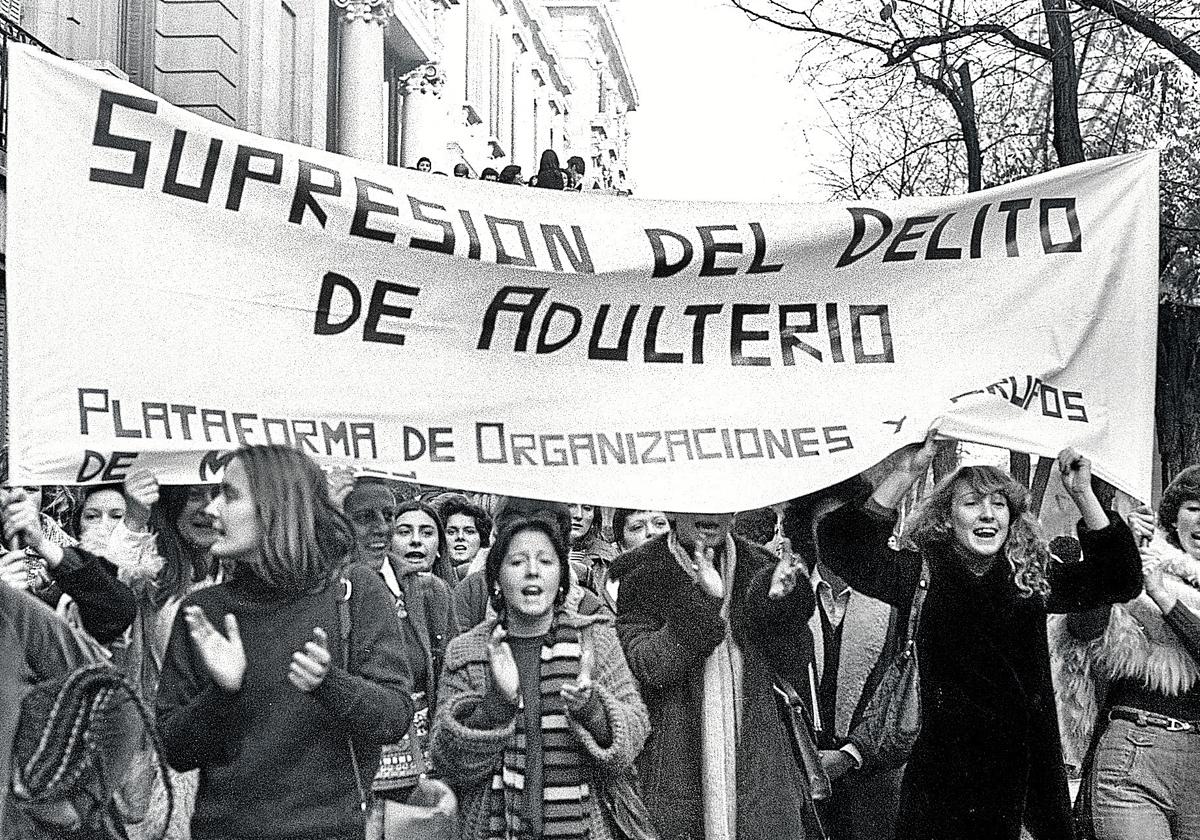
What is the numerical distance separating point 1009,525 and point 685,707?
1.19m

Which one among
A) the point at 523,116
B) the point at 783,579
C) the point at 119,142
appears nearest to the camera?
the point at 119,142

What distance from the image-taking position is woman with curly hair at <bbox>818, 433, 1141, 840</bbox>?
5902 millimetres

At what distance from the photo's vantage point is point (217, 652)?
5.25 m

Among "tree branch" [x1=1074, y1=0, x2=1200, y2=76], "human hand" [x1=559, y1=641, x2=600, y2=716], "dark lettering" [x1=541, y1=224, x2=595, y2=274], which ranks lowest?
"human hand" [x1=559, y1=641, x2=600, y2=716]

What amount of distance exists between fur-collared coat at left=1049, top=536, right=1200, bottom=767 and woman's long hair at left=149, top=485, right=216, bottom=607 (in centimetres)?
282

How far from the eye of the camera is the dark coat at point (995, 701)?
232 inches

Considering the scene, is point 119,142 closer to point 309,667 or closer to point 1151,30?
point 309,667

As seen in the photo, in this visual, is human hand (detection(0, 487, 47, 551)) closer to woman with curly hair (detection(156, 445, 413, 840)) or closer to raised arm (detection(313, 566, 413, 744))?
woman with curly hair (detection(156, 445, 413, 840))

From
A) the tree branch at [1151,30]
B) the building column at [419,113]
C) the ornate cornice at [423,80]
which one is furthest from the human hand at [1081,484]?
the ornate cornice at [423,80]

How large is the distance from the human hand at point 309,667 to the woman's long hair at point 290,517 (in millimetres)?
208

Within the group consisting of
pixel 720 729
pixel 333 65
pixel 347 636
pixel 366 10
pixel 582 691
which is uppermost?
pixel 366 10

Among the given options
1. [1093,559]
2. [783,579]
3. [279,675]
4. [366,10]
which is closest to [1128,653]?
[1093,559]

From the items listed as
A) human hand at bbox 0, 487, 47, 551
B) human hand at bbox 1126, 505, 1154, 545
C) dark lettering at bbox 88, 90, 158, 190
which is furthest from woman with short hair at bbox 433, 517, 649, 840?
human hand at bbox 1126, 505, 1154, 545

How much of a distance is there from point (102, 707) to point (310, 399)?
3.64 ft
